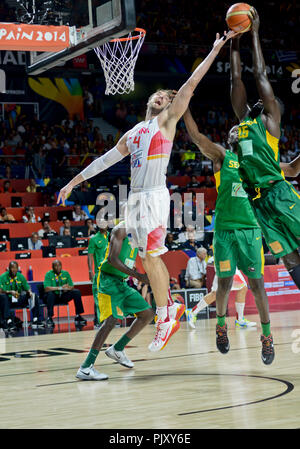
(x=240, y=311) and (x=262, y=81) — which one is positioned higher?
(x=262, y=81)

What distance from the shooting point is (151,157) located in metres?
6.10

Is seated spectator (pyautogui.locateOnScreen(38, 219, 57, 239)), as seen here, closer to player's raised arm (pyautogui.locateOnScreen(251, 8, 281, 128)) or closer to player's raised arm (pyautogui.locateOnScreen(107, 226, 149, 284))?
player's raised arm (pyautogui.locateOnScreen(107, 226, 149, 284))

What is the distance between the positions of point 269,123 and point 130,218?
60.8 inches

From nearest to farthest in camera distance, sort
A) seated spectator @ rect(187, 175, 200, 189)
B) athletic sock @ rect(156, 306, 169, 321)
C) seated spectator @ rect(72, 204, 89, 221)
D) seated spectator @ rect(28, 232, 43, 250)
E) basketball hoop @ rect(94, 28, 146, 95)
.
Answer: athletic sock @ rect(156, 306, 169, 321)
basketball hoop @ rect(94, 28, 146, 95)
seated spectator @ rect(28, 232, 43, 250)
seated spectator @ rect(72, 204, 89, 221)
seated spectator @ rect(187, 175, 200, 189)

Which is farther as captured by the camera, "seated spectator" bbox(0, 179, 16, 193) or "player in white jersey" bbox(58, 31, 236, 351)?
"seated spectator" bbox(0, 179, 16, 193)

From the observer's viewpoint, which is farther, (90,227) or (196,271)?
(90,227)

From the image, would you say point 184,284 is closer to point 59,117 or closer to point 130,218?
point 130,218

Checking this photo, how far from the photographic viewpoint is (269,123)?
583 cm

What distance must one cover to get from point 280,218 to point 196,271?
853 cm

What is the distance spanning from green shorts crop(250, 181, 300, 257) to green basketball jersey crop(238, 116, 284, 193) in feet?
→ 0.35

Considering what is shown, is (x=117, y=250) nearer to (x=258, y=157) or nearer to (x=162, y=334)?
(x=162, y=334)

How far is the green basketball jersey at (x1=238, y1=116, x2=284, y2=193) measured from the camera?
18.7ft

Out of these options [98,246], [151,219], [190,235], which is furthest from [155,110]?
[190,235]

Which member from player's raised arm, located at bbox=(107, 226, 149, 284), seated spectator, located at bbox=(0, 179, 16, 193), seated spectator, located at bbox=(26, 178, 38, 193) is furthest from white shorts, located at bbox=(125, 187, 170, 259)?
seated spectator, located at bbox=(26, 178, 38, 193)
